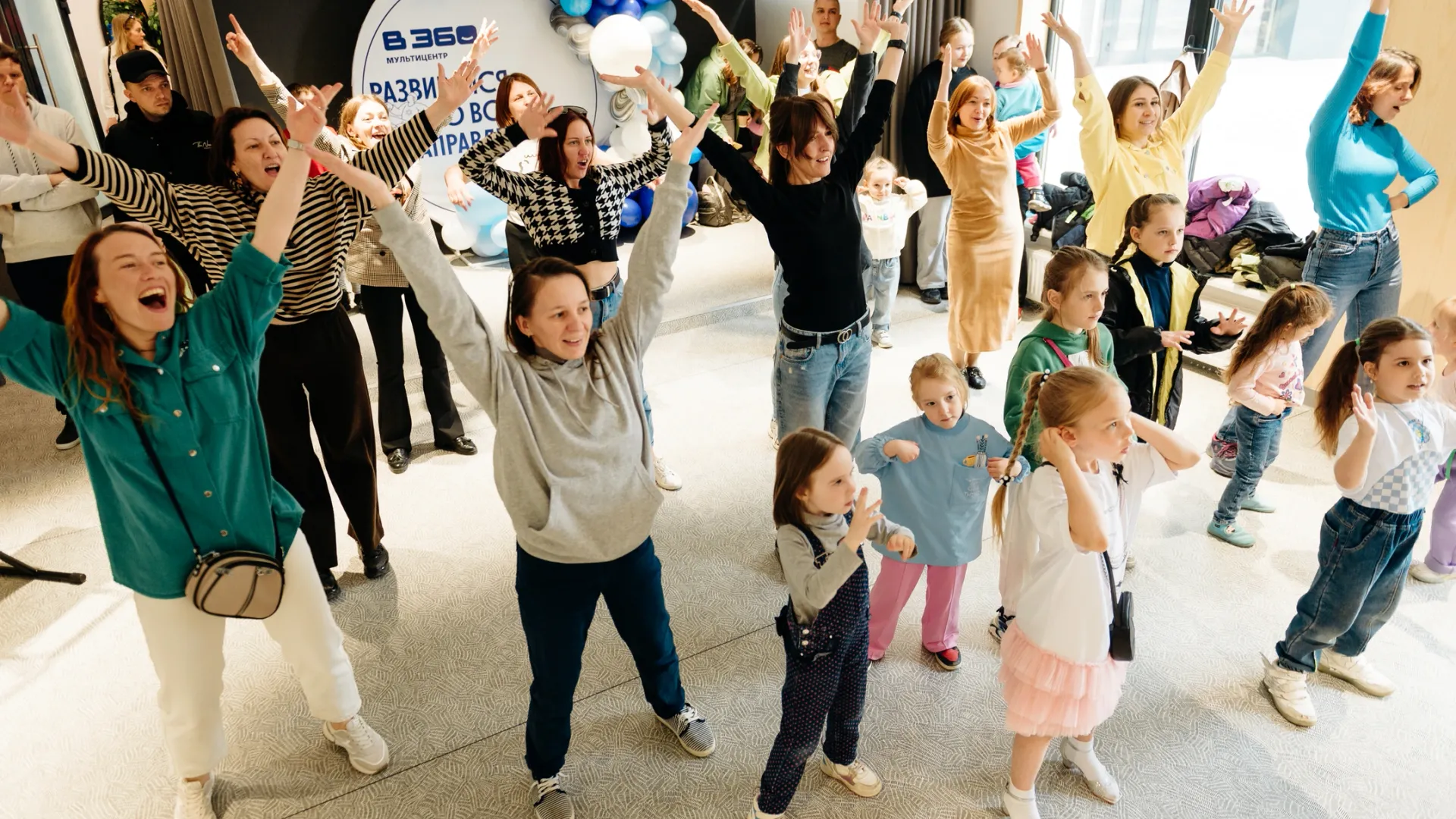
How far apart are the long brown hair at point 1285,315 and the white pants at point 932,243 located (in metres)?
2.64

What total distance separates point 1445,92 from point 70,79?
747cm

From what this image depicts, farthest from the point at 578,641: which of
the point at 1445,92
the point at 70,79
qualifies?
the point at 70,79

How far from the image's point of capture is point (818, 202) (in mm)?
2619

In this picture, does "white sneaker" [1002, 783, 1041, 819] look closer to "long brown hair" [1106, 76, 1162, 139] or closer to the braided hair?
the braided hair

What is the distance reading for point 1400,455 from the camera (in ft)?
A: 7.00

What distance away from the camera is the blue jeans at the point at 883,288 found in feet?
14.9

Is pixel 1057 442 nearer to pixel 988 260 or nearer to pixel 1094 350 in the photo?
pixel 1094 350

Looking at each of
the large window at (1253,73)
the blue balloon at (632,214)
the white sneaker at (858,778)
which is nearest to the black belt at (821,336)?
the white sneaker at (858,778)

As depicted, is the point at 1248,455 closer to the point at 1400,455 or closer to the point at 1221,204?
the point at 1400,455

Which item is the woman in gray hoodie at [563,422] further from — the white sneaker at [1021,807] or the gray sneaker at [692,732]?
the white sneaker at [1021,807]

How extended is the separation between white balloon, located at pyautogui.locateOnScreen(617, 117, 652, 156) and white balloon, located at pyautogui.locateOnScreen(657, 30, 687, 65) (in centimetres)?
45

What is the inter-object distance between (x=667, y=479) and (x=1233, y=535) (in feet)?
6.62

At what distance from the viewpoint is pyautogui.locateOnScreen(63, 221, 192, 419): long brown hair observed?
1729mm

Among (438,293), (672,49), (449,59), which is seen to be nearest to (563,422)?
(438,293)
